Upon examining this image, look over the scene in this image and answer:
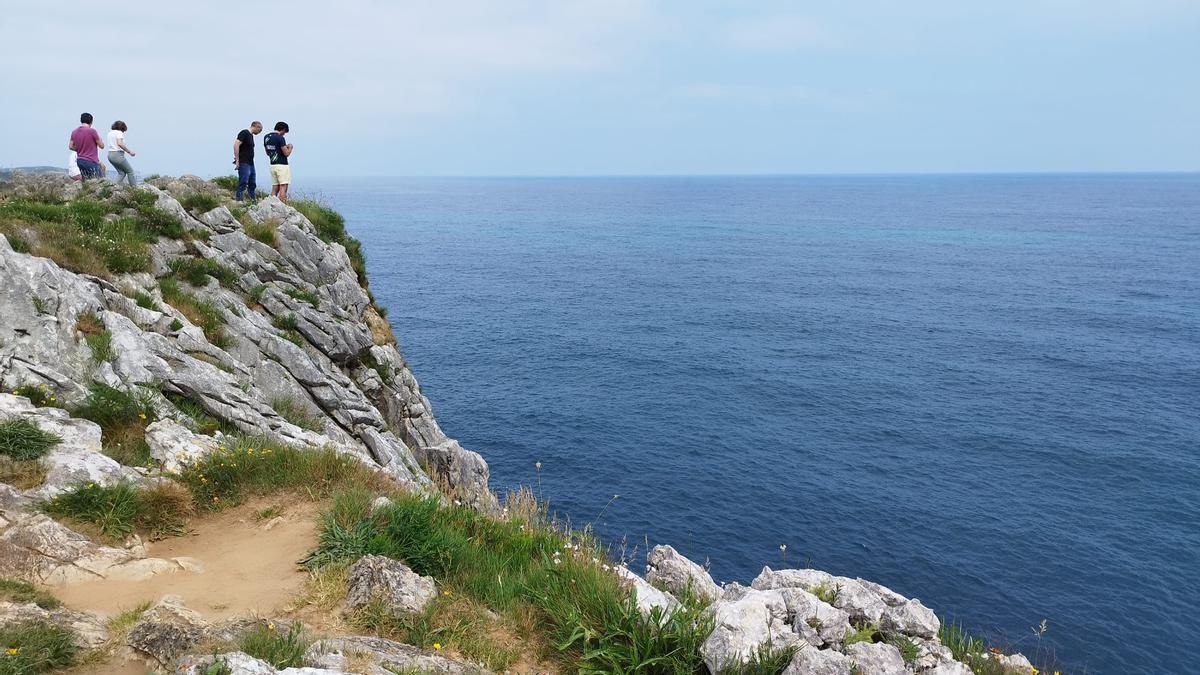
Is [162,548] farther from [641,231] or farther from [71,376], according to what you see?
[641,231]

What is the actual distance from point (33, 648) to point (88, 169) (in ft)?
75.1

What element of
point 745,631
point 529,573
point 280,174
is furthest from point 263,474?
point 280,174

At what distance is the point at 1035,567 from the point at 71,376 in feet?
144

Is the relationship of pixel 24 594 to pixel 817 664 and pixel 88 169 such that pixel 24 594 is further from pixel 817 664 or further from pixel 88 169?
pixel 88 169

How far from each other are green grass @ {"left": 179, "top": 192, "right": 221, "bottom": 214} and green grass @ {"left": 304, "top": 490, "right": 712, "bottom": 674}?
59.3 ft

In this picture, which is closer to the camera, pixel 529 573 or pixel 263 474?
pixel 529 573

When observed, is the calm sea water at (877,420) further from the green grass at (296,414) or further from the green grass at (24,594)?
the green grass at (24,594)

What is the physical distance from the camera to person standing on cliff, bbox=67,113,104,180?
23.8 metres

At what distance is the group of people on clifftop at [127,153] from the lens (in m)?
23.5

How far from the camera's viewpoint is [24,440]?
10.2 meters

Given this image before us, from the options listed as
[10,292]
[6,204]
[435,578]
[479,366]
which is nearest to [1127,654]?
[435,578]

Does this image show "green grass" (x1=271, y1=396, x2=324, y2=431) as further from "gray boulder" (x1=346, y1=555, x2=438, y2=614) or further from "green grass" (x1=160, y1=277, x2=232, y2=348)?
"gray boulder" (x1=346, y1=555, x2=438, y2=614)

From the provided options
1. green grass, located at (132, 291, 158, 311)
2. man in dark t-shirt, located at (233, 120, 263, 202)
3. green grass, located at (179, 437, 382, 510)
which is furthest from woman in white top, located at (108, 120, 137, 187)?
green grass, located at (179, 437, 382, 510)

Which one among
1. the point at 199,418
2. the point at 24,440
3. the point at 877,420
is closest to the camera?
the point at 24,440
